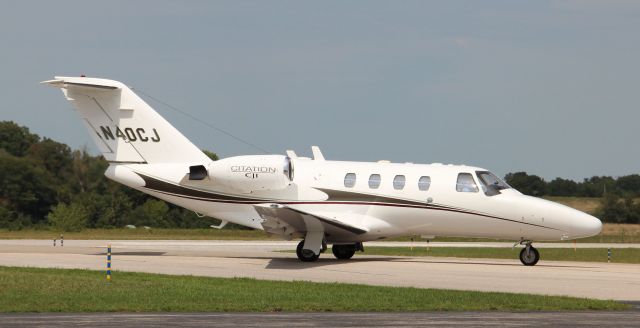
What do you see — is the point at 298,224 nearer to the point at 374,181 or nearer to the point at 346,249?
the point at 374,181

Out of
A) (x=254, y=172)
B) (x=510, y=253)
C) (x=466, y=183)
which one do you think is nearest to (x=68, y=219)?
(x=510, y=253)

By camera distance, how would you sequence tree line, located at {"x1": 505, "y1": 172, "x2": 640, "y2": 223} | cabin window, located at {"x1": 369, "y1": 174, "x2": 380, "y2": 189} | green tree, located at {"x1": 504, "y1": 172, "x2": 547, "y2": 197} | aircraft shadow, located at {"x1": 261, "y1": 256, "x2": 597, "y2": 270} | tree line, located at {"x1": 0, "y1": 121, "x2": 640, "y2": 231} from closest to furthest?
aircraft shadow, located at {"x1": 261, "y1": 256, "x2": 597, "y2": 270}, cabin window, located at {"x1": 369, "y1": 174, "x2": 380, "y2": 189}, tree line, located at {"x1": 0, "y1": 121, "x2": 640, "y2": 231}, tree line, located at {"x1": 505, "y1": 172, "x2": 640, "y2": 223}, green tree, located at {"x1": 504, "y1": 172, "x2": 547, "y2": 197}

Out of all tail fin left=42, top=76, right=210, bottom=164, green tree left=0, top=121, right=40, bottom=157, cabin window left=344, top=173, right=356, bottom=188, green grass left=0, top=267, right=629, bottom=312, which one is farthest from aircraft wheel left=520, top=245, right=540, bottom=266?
green tree left=0, top=121, right=40, bottom=157

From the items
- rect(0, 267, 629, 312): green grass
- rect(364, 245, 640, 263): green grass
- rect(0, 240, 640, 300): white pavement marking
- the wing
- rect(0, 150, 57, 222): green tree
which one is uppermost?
rect(0, 150, 57, 222): green tree

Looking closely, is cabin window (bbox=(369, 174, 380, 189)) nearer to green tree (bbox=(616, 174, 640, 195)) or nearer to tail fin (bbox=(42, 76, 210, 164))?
tail fin (bbox=(42, 76, 210, 164))

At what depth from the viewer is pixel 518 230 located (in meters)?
30.1

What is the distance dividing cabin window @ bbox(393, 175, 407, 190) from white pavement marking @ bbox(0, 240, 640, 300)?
88.4 inches

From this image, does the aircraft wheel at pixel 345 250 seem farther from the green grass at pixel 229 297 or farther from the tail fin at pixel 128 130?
the green grass at pixel 229 297

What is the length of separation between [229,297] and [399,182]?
415 inches

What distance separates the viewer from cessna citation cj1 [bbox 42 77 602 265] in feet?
98.2

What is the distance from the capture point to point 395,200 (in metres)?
30.3

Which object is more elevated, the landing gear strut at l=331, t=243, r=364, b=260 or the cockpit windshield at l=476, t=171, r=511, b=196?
the cockpit windshield at l=476, t=171, r=511, b=196

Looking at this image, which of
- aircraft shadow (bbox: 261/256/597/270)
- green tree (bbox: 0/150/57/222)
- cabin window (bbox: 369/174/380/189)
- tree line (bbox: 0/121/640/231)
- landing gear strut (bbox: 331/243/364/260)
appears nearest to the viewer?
aircraft shadow (bbox: 261/256/597/270)

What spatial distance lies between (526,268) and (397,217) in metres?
3.99
